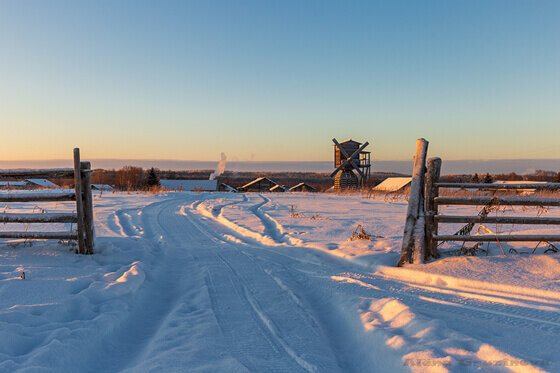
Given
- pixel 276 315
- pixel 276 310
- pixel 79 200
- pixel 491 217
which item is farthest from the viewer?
pixel 79 200

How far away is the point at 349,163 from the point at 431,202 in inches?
1368

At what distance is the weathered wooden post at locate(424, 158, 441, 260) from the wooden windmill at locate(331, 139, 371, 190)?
3410 centimetres

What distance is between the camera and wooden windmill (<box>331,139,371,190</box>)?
1558 inches

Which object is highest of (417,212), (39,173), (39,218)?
(39,173)

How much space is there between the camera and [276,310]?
4203 mm

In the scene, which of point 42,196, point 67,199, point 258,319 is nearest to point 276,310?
point 258,319

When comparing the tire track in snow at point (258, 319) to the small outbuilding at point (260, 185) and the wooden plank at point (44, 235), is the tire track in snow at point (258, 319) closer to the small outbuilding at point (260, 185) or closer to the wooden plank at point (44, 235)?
the wooden plank at point (44, 235)

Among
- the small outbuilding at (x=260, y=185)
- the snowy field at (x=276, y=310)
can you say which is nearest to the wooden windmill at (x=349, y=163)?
the small outbuilding at (x=260, y=185)

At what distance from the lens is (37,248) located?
21.8 feet

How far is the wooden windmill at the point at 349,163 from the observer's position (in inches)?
1558

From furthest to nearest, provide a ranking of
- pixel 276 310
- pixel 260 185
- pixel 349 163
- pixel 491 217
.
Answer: pixel 260 185, pixel 349 163, pixel 491 217, pixel 276 310

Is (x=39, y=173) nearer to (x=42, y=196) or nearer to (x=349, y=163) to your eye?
(x=42, y=196)

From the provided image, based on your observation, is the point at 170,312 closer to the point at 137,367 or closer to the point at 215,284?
the point at 215,284

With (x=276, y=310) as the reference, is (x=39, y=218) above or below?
above
